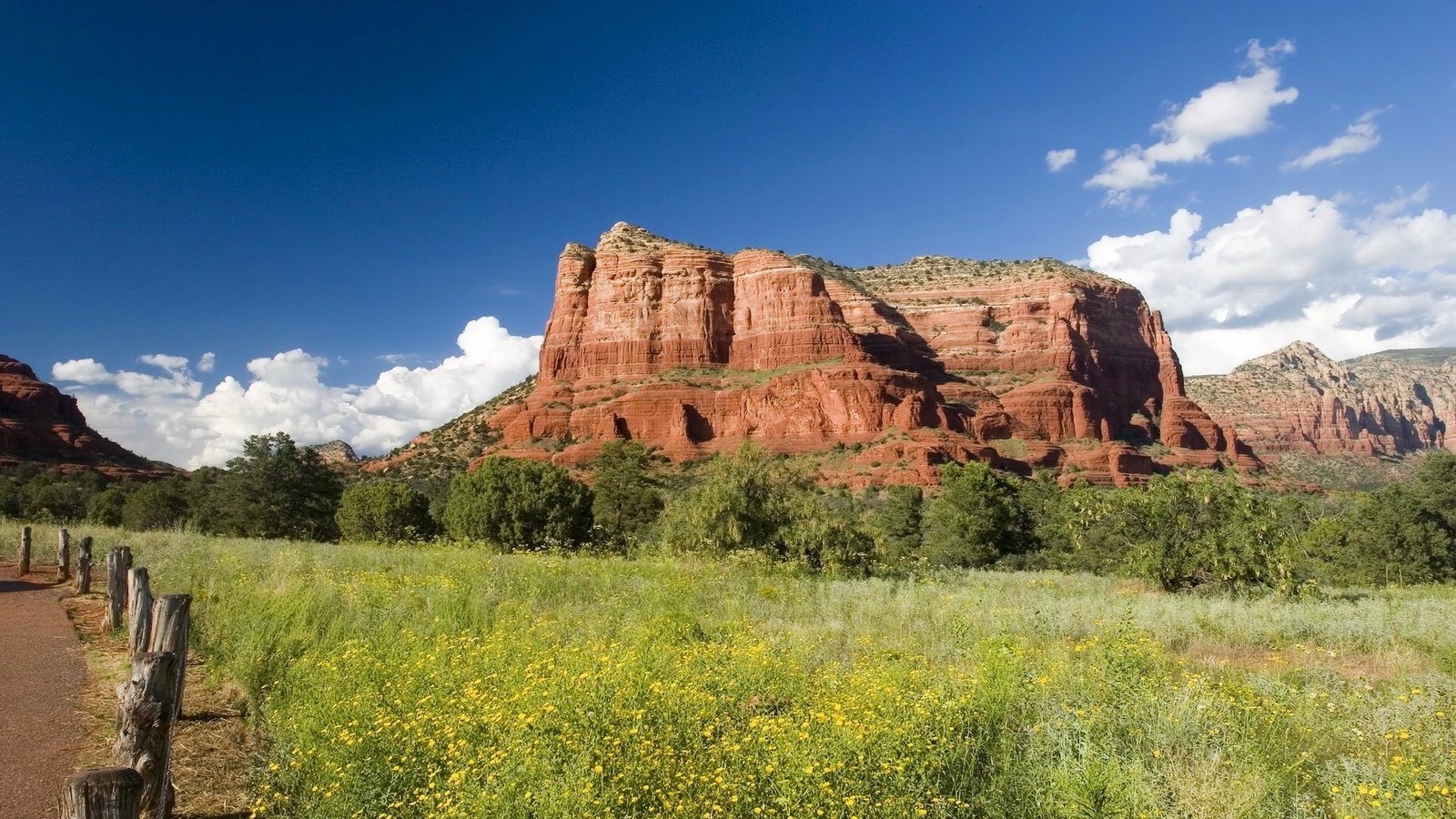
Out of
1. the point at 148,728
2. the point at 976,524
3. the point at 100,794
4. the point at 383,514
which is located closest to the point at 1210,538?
the point at 976,524

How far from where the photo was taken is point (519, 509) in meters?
31.4

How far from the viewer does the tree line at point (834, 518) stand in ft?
61.0

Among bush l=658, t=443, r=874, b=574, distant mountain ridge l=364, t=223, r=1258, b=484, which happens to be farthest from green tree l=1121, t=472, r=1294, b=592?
distant mountain ridge l=364, t=223, r=1258, b=484

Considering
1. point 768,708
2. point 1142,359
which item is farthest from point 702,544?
point 1142,359

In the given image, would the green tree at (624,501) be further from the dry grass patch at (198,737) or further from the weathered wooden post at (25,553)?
the dry grass patch at (198,737)

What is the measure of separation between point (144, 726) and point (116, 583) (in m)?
7.60

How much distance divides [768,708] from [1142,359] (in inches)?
5779

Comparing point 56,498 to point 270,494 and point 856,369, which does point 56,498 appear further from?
point 856,369

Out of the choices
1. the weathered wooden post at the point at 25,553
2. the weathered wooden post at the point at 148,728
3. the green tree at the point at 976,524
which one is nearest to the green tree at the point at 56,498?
the weathered wooden post at the point at 25,553

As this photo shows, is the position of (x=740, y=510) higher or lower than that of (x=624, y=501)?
higher

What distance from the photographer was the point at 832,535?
1920 cm

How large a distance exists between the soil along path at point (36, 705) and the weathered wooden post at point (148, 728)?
0.77 m

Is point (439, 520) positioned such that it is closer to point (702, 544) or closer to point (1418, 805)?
point (702, 544)

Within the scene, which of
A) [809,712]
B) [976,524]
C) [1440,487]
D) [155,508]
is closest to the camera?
[809,712]
